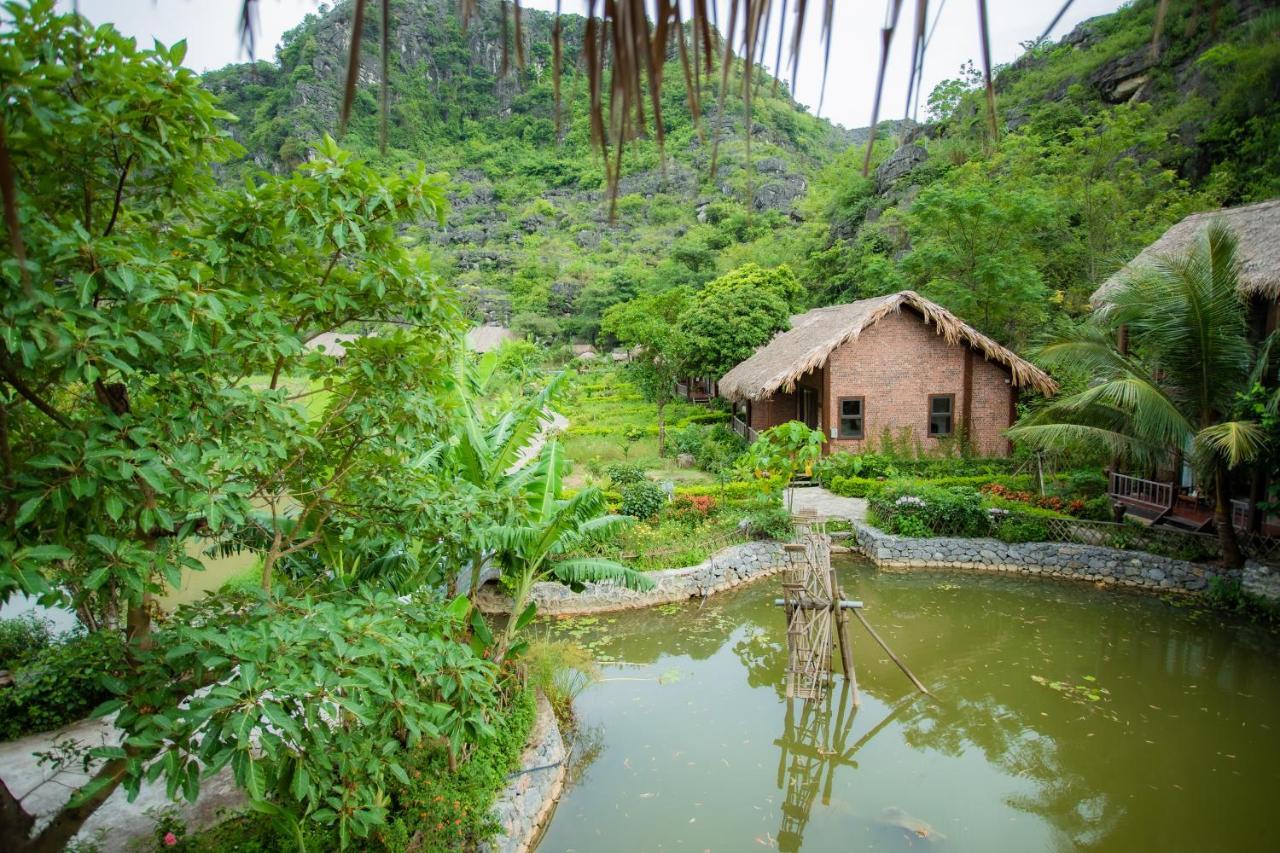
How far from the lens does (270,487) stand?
3.75 metres

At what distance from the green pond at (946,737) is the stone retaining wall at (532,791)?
0.20 meters

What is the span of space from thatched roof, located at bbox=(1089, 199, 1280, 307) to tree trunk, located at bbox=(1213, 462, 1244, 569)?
269 cm

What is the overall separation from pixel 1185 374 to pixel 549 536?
379 inches

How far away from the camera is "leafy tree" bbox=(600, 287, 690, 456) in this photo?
2044 cm

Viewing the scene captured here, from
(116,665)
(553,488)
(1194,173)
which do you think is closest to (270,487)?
(116,665)

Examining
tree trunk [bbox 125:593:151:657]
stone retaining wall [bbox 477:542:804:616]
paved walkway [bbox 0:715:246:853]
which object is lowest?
paved walkway [bbox 0:715:246:853]

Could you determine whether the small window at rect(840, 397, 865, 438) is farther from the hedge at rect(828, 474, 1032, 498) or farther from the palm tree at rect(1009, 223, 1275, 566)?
the palm tree at rect(1009, 223, 1275, 566)

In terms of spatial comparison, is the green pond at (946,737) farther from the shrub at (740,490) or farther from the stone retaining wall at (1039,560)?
the shrub at (740,490)

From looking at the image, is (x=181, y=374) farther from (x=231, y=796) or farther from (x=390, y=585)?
(x=231, y=796)

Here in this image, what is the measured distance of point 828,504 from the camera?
14.3 meters

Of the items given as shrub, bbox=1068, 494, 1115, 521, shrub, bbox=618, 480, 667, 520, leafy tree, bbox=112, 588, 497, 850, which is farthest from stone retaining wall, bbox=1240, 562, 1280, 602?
leafy tree, bbox=112, 588, 497, 850

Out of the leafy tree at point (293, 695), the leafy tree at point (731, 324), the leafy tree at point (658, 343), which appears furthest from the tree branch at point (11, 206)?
the leafy tree at point (731, 324)

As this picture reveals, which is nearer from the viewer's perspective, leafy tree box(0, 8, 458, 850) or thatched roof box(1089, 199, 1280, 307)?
leafy tree box(0, 8, 458, 850)

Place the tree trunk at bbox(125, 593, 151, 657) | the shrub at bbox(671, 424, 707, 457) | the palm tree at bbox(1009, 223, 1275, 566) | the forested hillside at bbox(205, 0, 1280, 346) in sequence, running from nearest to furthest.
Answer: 1. the forested hillside at bbox(205, 0, 1280, 346)
2. the tree trunk at bbox(125, 593, 151, 657)
3. the palm tree at bbox(1009, 223, 1275, 566)
4. the shrub at bbox(671, 424, 707, 457)
